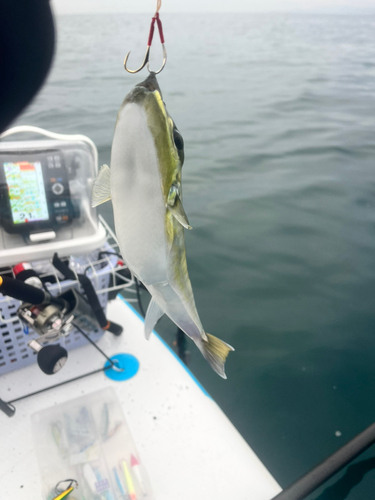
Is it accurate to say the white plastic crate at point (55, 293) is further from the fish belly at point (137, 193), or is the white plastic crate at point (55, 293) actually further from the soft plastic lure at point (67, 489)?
the fish belly at point (137, 193)

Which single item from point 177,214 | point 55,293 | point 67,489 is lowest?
point 67,489

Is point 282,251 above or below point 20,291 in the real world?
below

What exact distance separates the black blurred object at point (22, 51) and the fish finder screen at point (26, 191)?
1306 mm

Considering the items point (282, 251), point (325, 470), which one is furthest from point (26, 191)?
point (282, 251)

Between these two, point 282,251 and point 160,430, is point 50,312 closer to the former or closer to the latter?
point 160,430

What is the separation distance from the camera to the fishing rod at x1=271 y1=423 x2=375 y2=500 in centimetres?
115

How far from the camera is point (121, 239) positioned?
53 centimetres

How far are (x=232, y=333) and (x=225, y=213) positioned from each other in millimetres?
1870

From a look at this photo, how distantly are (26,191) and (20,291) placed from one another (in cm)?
71

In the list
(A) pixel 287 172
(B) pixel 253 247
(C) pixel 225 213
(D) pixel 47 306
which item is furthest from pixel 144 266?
(A) pixel 287 172

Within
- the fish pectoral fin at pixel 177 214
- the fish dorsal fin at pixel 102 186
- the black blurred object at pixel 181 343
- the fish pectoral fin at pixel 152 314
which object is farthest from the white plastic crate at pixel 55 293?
the fish pectoral fin at pixel 177 214

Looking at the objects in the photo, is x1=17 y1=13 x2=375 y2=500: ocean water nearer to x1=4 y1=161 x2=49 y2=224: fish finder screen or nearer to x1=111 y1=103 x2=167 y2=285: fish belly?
x1=111 y1=103 x2=167 y2=285: fish belly

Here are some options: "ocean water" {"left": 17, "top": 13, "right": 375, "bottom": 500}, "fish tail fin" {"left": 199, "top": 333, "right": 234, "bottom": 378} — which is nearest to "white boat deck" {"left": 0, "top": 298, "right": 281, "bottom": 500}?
"ocean water" {"left": 17, "top": 13, "right": 375, "bottom": 500}

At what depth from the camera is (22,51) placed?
0.47 meters
